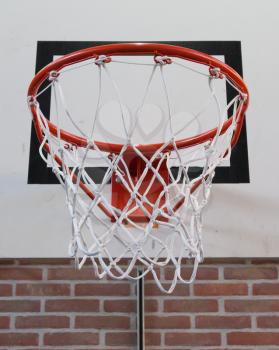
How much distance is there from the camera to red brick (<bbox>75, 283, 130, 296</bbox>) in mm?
1461

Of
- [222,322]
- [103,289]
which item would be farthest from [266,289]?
[103,289]

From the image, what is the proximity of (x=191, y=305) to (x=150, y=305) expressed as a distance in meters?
0.13

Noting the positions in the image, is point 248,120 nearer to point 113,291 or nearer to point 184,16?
point 184,16

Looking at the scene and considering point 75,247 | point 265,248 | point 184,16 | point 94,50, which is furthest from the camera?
point 184,16

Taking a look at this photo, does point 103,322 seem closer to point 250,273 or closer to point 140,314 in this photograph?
point 140,314

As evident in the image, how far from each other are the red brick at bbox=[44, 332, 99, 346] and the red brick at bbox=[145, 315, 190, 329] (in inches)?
6.9

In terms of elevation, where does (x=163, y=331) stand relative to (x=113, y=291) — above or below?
below

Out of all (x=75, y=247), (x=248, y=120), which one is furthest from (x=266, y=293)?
(x=75, y=247)

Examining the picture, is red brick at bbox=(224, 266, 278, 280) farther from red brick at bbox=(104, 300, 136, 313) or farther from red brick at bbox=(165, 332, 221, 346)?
red brick at bbox=(104, 300, 136, 313)

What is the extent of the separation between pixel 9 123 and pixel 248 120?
0.81 meters

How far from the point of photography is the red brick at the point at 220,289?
1465 mm

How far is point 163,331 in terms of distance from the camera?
1.43 metres

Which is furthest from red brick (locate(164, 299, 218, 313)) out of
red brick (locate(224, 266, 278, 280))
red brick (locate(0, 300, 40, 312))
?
red brick (locate(0, 300, 40, 312))

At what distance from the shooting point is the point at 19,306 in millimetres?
1456
